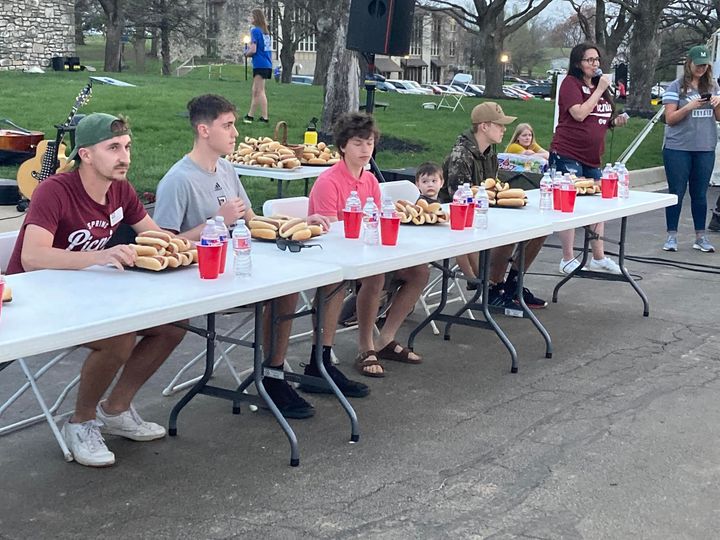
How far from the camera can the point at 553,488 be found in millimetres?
4008

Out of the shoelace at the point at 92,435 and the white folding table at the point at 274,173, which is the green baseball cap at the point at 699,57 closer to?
the white folding table at the point at 274,173

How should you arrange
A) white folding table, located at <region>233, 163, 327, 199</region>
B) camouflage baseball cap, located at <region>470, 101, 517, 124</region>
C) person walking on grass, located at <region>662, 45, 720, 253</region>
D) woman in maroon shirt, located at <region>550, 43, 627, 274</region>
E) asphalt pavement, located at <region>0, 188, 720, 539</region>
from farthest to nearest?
person walking on grass, located at <region>662, 45, 720, 253</region> < woman in maroon shirt, located at <region>550, 43, 627, 274</region> < white folding table, located at <region>233, 163, 327, 199</region> < camouflage baseball cap, located at <region>470, 101, 517, 124</region> < asphalt pavement, located at <region>0, 188, 720, 539</region>

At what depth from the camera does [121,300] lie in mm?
3408

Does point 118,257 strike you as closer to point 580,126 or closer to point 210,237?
point 210,237

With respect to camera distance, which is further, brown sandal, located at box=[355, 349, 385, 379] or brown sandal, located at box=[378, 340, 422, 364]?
brown sandal, located at box=[378, 340, 422, 364]

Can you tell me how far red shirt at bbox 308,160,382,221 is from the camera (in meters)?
5.39

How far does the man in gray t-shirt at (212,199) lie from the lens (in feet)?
15.6

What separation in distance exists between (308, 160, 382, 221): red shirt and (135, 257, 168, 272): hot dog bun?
5.43 feet

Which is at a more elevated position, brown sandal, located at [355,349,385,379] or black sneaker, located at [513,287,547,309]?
black sneaker, located at [513,287,547,309]

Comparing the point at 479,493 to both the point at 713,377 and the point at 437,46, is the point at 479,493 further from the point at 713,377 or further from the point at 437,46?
the point at 437,46

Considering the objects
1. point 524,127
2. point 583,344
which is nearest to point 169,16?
point 524,127

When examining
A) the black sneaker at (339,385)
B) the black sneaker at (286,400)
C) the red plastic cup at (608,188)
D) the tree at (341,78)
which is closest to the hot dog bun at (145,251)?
the black sneaker at (286,400)

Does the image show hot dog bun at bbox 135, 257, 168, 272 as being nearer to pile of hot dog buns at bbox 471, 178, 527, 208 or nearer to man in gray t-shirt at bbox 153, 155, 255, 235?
man in gray t-shirt at bbox 153, 155, 255, 235

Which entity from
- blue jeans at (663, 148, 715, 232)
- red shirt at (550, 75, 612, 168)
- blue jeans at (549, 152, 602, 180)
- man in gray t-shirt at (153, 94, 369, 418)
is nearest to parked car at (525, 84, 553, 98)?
blue jeans at (663, 148, 715, 232)
